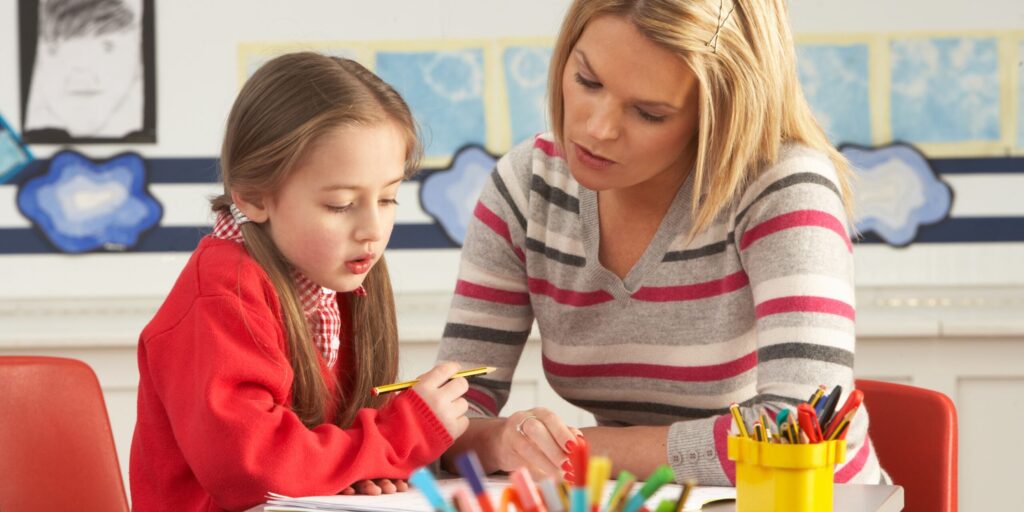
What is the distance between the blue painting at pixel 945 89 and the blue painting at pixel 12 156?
5.78 ft

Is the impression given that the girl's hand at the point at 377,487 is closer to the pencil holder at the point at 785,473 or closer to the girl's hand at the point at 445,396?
the girl's hand at the point at 445,396

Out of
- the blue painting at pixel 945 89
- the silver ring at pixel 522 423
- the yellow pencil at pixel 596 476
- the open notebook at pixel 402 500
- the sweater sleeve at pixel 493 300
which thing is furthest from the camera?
the blue painting at pixel 945 89

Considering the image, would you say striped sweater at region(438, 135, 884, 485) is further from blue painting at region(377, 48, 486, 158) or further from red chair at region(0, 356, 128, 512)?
blue painting at region(377, 48, 486, 158)

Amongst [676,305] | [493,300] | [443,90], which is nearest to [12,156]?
[443,90]

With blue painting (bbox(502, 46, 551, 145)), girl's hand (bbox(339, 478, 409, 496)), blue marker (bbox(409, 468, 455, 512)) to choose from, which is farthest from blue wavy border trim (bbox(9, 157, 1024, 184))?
blue marker (bbox(409, 468, 455, 512))

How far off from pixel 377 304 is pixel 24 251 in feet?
4.59

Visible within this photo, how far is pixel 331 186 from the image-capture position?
4.11ft

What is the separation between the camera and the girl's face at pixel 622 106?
1.35 m

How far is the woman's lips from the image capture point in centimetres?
140

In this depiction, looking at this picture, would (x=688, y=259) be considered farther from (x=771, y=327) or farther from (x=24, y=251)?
(x=24, y=251)

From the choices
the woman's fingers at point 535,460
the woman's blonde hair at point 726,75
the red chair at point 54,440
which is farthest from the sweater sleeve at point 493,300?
the red chair at point 54,440

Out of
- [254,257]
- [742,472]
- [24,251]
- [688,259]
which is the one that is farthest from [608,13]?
[24,251]

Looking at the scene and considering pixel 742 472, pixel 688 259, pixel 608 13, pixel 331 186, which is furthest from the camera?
pixel 688 259

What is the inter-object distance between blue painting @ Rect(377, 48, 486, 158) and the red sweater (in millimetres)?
1285
